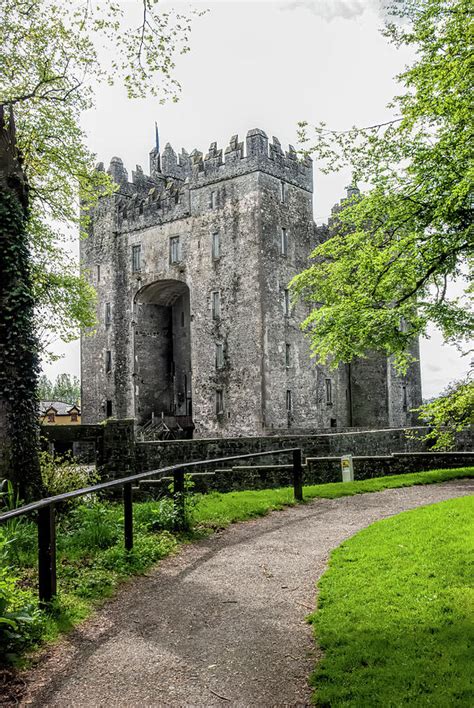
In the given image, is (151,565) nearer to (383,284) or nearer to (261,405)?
(383,284)

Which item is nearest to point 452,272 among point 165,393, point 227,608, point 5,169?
point 5,169

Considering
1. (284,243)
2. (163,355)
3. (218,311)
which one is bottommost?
(163,355)

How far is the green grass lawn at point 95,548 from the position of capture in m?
5.19

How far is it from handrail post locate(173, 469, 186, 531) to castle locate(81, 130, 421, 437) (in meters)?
20.4

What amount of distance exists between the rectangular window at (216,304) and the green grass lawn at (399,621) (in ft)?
82.4

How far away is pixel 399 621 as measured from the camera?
480 cm

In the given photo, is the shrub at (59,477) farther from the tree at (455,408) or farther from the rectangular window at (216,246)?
the rectangular window at (216,246)

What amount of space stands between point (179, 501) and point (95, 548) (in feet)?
4.47

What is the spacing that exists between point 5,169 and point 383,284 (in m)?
8.75

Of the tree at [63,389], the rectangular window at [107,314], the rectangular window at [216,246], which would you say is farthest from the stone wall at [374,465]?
the tree at [63,389]

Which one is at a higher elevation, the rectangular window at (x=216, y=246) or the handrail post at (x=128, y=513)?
the rectangular window at (x=216, y=246)

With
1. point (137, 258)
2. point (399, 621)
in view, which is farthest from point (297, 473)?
point (137, 258)

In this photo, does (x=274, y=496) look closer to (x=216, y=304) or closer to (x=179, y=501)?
(x=179, y=501)

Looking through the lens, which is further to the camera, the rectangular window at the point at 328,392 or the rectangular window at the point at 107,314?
the rectangular window at the point at 107,314
